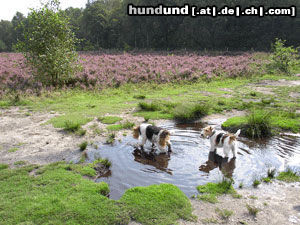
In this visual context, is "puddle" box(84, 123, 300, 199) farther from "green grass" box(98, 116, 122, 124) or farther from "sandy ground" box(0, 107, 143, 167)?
"green grass" box(98, 116, 122, 124)

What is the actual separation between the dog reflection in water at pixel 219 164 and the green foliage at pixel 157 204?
5.71 ft

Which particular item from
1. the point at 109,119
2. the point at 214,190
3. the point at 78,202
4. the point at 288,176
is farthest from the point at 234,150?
the point at 109,119

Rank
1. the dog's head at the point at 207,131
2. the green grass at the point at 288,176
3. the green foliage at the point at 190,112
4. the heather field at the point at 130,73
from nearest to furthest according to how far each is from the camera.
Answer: the green grass at the point at 288,176 < the dog's head at the point at 207,131 < the green foliage at the point at 190,112 < the heather field at the point at 130,73

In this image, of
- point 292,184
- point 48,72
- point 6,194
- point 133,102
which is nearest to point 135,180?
point 6,194

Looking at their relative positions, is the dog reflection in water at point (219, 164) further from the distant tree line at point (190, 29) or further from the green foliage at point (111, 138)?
the distant tree line at point (190, 29)

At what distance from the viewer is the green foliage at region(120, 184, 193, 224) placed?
5.09 meters

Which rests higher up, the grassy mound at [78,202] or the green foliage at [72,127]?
the green foliage at [72,127]

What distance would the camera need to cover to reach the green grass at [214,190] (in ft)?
18.8

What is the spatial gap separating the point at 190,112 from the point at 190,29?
149 ft

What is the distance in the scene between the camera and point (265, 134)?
9578 mm

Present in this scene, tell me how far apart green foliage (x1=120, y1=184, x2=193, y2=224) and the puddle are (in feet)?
1.33

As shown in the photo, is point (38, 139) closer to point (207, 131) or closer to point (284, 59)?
point (207, 131)

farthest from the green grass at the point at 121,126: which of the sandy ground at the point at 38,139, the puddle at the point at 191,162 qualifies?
the puddle at the point at 191,162

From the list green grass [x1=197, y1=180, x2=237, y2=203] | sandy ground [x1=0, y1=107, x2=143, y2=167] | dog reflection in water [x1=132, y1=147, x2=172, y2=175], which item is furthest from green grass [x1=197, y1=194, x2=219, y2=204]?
sandy ground [x1=0, y1=107, x2=143, y2=167]
